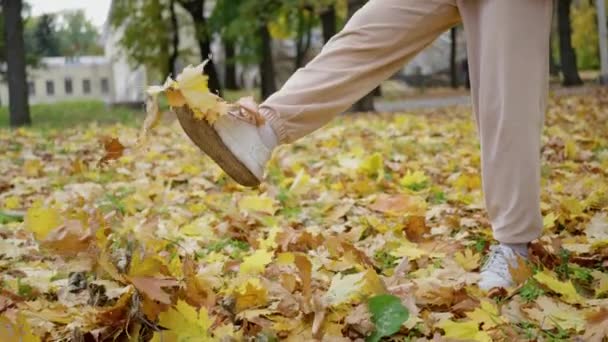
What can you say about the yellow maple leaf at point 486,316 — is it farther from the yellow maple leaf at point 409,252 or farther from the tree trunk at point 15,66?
the tree trunk at point 15,66

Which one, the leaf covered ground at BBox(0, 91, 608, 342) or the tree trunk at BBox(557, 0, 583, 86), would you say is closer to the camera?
the leaf covered ground at BBox(0, 91, 608, 342)

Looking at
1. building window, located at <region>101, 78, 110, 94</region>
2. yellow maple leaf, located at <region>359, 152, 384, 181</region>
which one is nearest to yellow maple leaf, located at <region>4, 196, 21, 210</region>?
yellow maple leaf, located at <region>359, 152, 384, 181</region>

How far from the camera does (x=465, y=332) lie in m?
1.94

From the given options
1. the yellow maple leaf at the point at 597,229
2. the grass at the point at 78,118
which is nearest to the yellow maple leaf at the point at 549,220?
the yellow maple leaf at the point at 597,229

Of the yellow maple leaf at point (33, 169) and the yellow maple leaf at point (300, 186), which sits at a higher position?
the yellow maple leaf at point (300, 186)

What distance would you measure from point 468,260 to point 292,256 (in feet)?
1.92

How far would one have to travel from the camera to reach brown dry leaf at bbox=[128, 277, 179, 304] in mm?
1758

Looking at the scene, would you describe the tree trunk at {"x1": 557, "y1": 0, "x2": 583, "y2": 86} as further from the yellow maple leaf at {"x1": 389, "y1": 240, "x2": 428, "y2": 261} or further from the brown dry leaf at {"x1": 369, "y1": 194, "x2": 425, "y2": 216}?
the yellow maple leaf at {"x1": 389, "y1": 240, "x2": 428, "y2": 261}

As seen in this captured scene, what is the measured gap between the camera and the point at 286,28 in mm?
27203

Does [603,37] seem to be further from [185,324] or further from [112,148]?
[185,324]

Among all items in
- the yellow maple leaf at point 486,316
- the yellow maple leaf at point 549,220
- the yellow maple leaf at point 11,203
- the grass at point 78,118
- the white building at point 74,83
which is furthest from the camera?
the white building at point 74,83

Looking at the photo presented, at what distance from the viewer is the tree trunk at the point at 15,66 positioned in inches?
640

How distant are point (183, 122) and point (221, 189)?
2652mm

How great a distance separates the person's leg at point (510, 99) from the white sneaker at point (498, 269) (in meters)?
0.04
